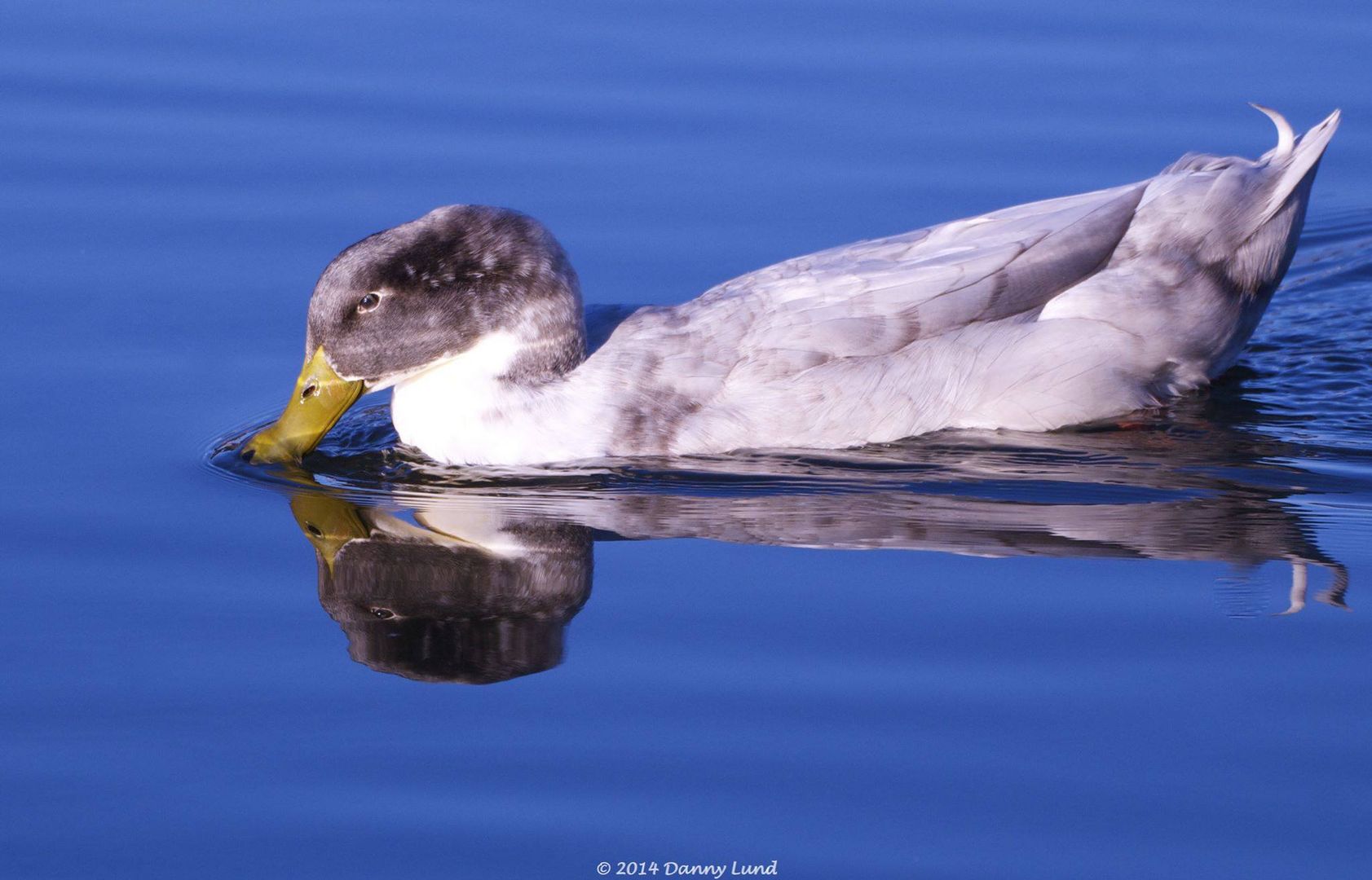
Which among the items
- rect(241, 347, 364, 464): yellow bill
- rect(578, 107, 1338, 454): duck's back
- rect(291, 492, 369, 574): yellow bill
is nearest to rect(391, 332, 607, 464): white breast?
rect(578, 107, 1338, 454): duck's back

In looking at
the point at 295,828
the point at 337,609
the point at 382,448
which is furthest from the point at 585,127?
the point at 295,828

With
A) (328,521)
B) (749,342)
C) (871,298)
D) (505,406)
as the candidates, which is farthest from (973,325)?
(328,521)

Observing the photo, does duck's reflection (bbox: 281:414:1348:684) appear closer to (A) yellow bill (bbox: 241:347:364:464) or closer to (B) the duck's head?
(A) yellow bill (bbox: 241:347:364:464)

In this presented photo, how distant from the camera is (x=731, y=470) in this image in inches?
305

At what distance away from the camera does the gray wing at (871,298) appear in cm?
790

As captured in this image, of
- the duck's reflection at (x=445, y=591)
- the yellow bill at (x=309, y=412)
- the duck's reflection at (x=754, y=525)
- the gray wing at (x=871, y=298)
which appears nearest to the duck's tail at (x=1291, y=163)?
the gray wing at (x=871, y=298)

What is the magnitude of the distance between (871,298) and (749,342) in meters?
0.56

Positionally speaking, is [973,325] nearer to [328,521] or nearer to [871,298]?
[871,298]

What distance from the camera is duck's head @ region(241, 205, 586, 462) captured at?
310 inches

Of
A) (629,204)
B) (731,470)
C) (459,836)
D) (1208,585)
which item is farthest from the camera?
(629,204)

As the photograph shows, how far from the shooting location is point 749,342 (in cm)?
791

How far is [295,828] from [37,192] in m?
6.36

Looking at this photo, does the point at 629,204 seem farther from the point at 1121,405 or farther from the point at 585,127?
the point at 1121,405

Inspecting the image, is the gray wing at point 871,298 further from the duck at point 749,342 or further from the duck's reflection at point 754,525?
the duck's reflection at point 754,525
